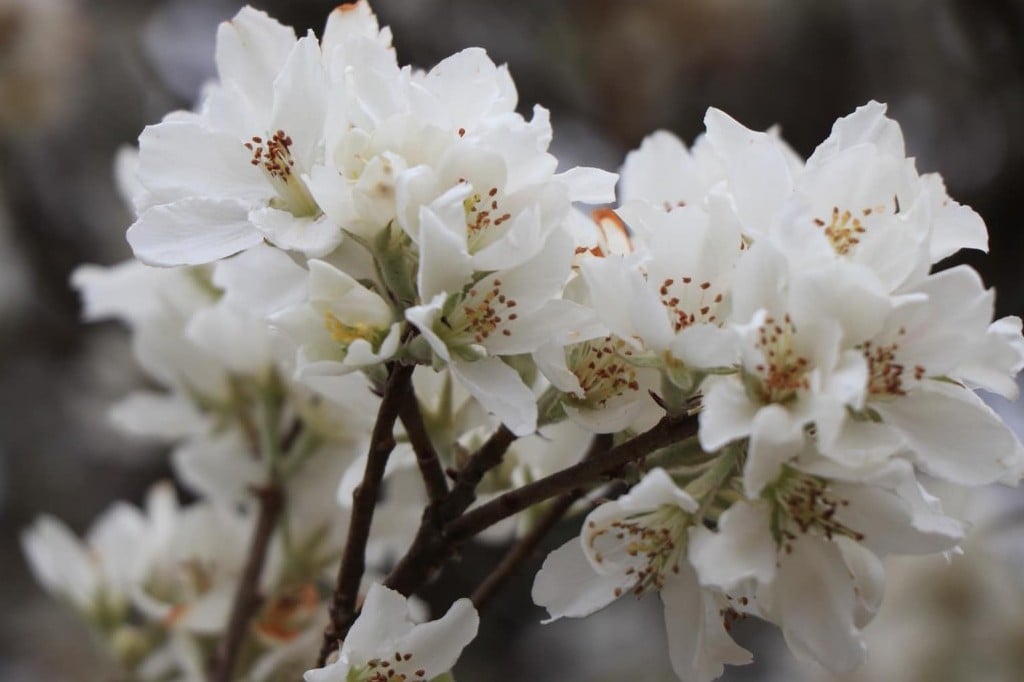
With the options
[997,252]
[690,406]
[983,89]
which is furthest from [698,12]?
[690,406]

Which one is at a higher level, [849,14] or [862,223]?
[849,14]

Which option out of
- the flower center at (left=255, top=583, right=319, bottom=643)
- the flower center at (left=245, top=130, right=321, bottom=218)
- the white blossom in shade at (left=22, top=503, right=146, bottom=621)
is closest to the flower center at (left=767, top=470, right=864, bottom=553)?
the flower center at (left=245, top=130, right=321, bottom=218)

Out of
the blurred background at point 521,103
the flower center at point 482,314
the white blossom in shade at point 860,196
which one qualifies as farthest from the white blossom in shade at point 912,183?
the blurred background at point 521,103

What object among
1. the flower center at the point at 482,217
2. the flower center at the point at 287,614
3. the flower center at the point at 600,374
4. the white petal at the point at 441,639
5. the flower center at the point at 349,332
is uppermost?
the flower center at the point at 482,217

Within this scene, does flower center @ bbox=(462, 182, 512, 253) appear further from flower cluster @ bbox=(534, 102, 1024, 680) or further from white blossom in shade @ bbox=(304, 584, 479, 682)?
white blossom in shade @ bbox=(304, 584, 479, 682)

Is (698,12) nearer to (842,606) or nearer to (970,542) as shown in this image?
(970,542)

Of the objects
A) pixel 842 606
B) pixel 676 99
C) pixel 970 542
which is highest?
pixel 676 99

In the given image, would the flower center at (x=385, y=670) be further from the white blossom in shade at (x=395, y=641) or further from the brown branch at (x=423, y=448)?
the brown branch at (x=423, y=448)
